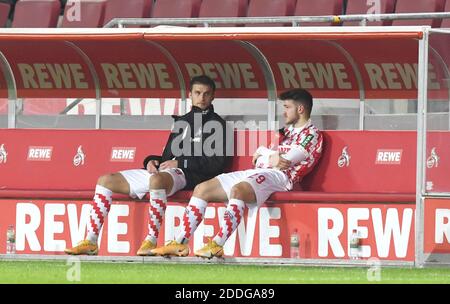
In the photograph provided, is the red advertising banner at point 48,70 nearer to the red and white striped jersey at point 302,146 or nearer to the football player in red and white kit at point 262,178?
the football player in red and white kit at point 262,178

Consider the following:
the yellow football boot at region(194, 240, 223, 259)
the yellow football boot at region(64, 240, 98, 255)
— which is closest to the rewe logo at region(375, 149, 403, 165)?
the yellow football boot at region(194, 240, 223, 259)

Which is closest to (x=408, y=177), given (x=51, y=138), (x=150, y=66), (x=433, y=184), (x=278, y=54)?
(x=433, y=184)

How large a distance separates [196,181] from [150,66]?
1.16 metres

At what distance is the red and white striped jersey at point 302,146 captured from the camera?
10.8 m

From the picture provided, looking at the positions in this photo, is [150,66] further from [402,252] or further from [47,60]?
[402,252]

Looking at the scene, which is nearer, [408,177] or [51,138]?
[408,177]

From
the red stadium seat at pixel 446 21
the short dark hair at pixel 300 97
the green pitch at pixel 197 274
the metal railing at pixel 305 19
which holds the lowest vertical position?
the green pitch at pixel 197 274

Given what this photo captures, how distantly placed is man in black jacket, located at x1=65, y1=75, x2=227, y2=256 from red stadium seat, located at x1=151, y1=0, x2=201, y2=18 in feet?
12.4

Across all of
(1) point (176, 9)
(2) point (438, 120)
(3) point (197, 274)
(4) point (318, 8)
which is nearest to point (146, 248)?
(3) point (197, 274)

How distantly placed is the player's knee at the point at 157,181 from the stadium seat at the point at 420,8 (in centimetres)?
362

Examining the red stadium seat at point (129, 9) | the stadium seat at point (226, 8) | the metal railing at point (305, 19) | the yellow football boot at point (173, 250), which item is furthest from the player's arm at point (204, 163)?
the red stadium seat at point (129, 9)

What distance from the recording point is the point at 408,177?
10.9 metres
